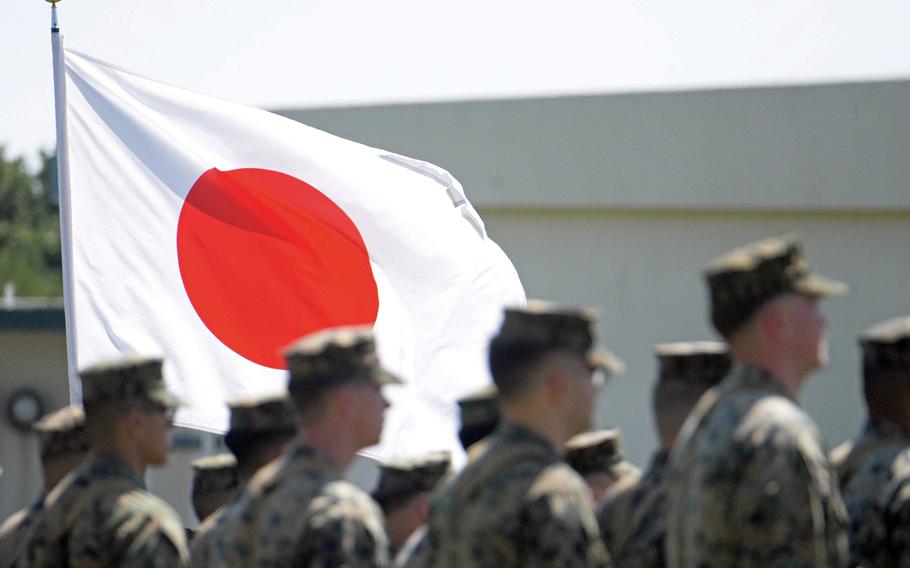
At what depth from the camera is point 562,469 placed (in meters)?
3.88

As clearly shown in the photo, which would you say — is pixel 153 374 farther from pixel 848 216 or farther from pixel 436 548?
pixel 848 216

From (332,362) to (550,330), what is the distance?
76cm

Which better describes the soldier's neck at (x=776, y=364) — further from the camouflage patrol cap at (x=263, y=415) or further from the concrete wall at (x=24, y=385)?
the concrete wall at (x=24, y=385)

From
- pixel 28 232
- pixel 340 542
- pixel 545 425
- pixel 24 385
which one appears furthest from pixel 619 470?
pixel 28 232

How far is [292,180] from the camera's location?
7406mm

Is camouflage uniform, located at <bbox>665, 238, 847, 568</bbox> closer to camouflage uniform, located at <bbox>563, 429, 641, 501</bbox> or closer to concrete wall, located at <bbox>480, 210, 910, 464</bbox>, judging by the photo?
camouflage uniform, located at <bbox>563, 429, 641, 501</bbox>

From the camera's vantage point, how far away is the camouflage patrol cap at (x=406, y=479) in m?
5.88

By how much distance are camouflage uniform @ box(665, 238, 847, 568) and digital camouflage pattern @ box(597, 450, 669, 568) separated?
2.24 feet

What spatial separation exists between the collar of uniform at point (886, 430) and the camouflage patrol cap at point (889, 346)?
19 centimetres

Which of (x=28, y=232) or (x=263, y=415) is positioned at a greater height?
(x=263, y=415)

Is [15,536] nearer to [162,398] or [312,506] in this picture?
[162,398]

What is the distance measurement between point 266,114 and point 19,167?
53626 mm

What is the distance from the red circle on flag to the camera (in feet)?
23.1

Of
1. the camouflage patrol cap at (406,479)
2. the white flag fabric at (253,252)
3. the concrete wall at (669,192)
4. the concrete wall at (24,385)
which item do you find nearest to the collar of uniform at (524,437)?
the camouflage patrol cap at (406,479)
